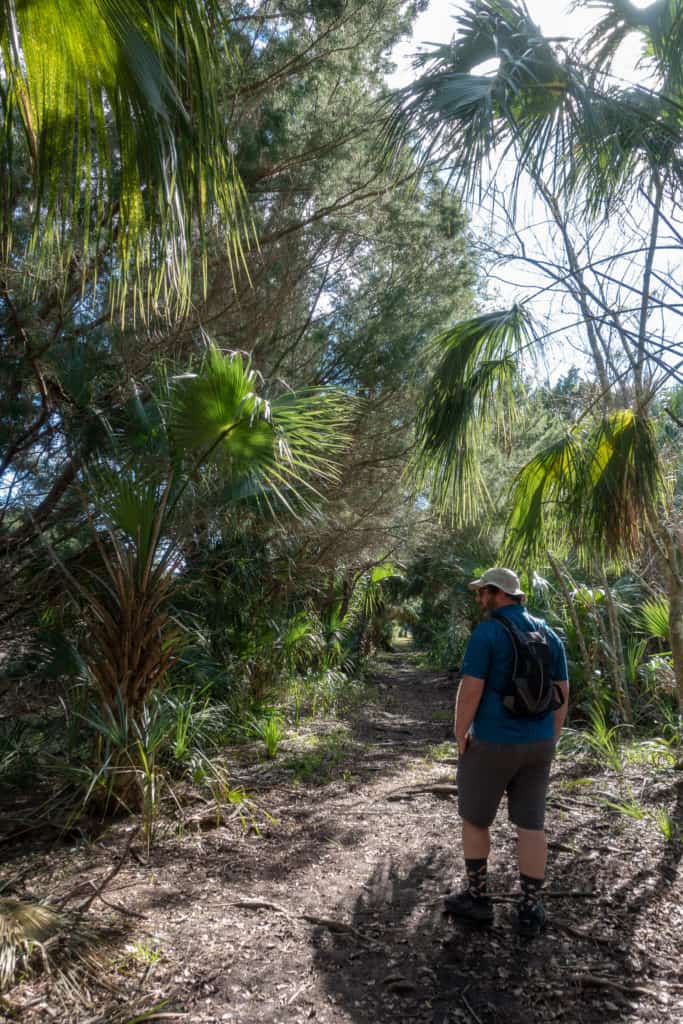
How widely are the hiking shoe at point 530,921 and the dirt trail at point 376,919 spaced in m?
0.06

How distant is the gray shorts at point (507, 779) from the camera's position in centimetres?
348

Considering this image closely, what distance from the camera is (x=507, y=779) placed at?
3.53m

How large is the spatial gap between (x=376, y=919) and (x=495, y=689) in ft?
4.51

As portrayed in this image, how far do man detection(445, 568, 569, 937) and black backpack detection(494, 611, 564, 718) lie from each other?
3cm

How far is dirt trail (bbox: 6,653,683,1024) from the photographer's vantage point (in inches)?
115

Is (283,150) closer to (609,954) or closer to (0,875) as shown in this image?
(0,875)

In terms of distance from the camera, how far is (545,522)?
570 cm

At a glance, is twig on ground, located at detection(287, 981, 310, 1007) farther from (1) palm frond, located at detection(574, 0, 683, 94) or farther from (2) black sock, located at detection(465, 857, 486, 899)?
(1) palm frond, located at detection(574, 0, 683, 94)

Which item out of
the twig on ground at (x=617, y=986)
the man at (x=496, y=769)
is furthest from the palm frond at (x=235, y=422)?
the twig on ground at (x=617, y=986)

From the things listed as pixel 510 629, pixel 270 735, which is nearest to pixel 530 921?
pixel 510 629

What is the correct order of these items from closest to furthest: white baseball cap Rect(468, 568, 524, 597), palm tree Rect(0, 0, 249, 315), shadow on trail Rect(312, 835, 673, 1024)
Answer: palm tree Rect(0, 0, 249, 315)
shadow on trail Rect(312, 835, 673, 1024)
white baseball cap Rect(468, 568, 524, 597)

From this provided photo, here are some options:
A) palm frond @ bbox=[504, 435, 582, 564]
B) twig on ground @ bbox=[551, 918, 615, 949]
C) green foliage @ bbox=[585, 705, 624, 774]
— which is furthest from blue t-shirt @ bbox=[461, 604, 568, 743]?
green foliage @ bbox=[585, 705, 624, 774]

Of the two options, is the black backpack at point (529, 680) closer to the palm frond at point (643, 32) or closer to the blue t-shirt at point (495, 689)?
the blue t-shirt at point (495, 689)

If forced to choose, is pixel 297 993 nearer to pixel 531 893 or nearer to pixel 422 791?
pixel 531 893
